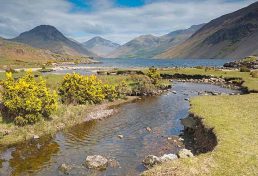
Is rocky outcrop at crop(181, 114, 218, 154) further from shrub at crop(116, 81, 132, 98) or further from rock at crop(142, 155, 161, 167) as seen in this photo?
shrub at crop(116, 81, 132, 98)

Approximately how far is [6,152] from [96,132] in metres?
15.0

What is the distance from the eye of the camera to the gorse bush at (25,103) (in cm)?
4866

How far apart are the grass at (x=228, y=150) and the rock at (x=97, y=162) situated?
32.1 ft

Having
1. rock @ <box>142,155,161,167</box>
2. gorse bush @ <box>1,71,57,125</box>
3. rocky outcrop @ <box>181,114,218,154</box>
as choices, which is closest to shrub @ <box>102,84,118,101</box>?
gorse bush @ <box>1,71,57,125</box>

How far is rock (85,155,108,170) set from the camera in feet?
115

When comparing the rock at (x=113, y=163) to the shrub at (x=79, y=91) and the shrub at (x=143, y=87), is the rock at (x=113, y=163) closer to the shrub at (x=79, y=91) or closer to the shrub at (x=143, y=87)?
the shrub at (x=79, y=91)

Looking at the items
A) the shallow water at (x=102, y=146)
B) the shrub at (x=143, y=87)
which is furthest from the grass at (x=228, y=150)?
the shrub at (x=143, y=87)

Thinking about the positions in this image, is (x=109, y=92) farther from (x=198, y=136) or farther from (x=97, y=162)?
(x=97, y=162)

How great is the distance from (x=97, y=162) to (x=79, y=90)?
121 ft

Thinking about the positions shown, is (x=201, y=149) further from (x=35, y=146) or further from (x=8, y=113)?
(x=8, y=113)

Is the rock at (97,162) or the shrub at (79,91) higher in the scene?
the shrub at (79,91)

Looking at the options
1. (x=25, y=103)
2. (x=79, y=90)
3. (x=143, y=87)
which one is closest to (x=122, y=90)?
(x=143, y=87)

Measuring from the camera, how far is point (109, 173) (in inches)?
1315

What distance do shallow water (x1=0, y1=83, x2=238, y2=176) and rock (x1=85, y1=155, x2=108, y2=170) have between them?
82 cm
